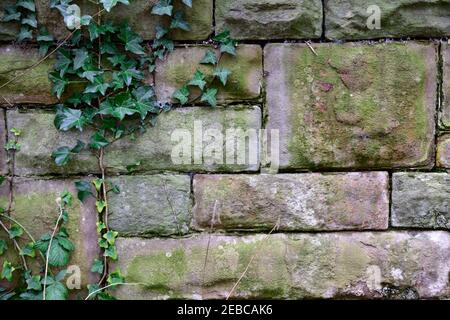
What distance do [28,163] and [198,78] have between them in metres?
0.79

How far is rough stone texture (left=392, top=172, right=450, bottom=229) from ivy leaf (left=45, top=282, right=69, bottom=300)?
54.4 inches

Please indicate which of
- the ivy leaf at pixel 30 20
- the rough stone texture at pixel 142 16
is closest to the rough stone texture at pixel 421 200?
the rough stone texture at pixel 142 16

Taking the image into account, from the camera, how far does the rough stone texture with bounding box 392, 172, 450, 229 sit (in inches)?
78.8

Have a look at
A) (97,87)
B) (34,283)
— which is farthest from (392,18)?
(34,283)

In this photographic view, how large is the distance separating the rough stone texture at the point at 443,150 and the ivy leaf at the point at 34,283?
5.61 feet

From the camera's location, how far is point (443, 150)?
2010 millimetres

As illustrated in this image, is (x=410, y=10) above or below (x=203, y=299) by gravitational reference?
above

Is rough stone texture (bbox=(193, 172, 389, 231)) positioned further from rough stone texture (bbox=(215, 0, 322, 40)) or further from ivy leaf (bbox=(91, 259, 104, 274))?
rough stone texture (bbox=(215, 0, 322, 40))

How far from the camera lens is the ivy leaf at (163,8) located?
1.90 metres

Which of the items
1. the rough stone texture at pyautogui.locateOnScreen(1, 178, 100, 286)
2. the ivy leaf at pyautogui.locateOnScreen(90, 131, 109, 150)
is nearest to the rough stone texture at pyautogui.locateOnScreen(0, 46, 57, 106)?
the ivy leaf at pyautogui.locateOnScreen(90, 131, 109, 150)

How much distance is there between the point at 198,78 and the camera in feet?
6.46
